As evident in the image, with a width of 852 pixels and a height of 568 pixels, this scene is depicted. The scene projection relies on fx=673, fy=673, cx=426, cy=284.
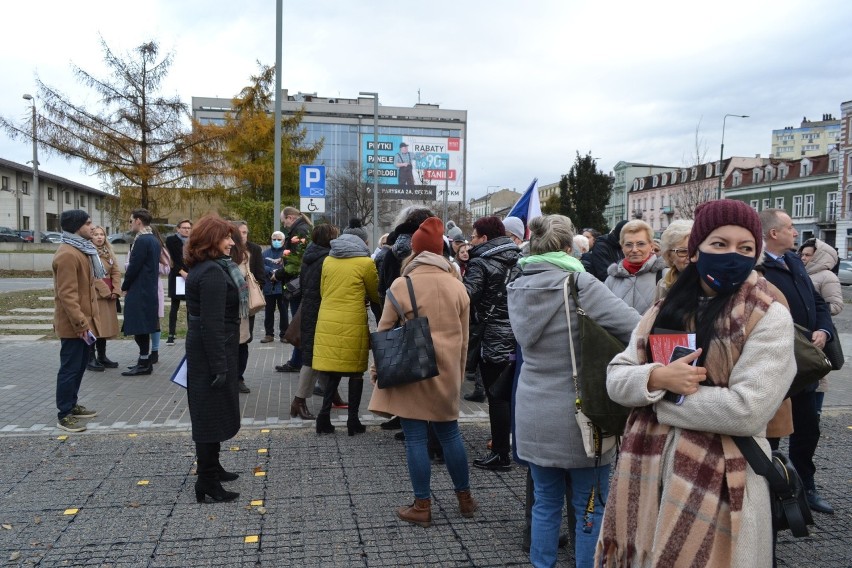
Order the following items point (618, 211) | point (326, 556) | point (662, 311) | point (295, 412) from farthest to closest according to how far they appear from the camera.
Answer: point (618, 211) → point (295, 412) → point (326, 556) → point (662, 311)

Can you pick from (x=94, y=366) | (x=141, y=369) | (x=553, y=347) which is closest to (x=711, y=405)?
(x=553, y=347)

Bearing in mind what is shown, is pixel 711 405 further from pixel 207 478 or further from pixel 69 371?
pixel 69 371

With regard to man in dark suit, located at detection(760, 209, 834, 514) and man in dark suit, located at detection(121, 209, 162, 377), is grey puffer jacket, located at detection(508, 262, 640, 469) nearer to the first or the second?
man in dark suit, located at detection(760, 209, 834, 514)

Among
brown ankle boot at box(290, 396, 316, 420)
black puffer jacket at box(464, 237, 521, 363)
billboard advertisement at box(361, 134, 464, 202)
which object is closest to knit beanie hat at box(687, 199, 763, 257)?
black puffer jacket at box(464, 237, 521, 363)

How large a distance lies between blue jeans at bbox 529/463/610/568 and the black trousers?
1796 millimetres

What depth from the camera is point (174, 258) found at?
998 cm

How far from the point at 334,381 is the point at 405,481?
145 centimetres

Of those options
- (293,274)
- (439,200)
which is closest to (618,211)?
(439,200)

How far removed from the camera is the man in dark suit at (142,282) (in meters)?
8.53

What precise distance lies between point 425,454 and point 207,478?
158 centimetres

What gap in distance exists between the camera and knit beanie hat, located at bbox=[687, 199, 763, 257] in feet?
7.49

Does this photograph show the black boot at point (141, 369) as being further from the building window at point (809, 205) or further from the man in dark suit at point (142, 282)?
the building window at point (809, 205)

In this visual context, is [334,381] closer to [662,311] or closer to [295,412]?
[295,412]

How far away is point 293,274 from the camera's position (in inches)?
362
